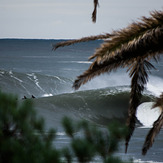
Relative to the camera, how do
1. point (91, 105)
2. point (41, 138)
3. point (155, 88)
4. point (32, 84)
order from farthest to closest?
1. point (32, 84)
2. point (155, 88)
3. point (91, 105)
4. point (41, 138)

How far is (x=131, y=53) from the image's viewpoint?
6.11 metres

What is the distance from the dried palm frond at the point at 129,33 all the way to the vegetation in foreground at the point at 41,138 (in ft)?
6.34

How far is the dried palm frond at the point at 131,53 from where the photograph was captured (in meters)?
5.98

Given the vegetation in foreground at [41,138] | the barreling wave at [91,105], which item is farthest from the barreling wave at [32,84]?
the vegetation in foreground at [41,138]

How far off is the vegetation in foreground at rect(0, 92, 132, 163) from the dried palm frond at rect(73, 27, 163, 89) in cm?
204

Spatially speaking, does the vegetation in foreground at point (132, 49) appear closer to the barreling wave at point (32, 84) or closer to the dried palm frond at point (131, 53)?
the dried palm frond at point (131, 53)

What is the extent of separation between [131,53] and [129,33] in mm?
277

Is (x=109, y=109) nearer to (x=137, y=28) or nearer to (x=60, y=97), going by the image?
(x=60, y=97)

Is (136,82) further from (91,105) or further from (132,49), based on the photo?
(91,105)

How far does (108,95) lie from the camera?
105ft

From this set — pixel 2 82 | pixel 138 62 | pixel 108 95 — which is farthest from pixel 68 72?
pixel 138 62

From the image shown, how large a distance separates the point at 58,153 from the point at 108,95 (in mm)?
28926

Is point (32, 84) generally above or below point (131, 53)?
below

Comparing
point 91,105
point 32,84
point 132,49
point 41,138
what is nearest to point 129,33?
point 132,49
